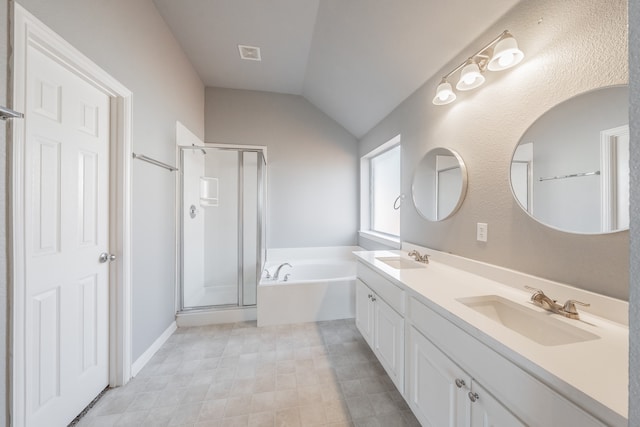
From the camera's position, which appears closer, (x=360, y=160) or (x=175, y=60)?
(x=175, y=60)

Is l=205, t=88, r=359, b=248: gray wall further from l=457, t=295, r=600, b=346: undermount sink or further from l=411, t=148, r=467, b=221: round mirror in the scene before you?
l=457, t=295, r=600, b=346: undermount sink

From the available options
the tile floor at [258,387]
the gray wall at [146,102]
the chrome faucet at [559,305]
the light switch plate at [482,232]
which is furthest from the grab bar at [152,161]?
the chrome faucet at [559,305]

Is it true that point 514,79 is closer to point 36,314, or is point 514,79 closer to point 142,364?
point 36,314

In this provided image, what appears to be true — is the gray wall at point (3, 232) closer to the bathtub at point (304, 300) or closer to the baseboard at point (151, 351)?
the baseboard at point (151, 351)

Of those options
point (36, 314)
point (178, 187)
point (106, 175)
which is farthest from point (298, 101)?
point (36, 314)

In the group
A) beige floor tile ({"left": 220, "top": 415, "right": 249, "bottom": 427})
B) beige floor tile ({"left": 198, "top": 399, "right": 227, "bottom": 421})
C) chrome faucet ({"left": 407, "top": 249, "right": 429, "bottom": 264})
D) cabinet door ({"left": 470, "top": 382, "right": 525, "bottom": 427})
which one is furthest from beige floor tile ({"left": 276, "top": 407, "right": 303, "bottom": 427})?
chrome faucet ({"left": 407, "top": 249, "right": 429, "bottom": 264})

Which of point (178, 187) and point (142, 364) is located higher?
point (178, 187)

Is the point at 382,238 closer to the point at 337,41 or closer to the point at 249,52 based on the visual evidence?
the point at 337,41

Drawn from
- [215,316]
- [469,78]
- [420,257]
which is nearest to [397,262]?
[420,257]

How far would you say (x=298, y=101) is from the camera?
349 cm

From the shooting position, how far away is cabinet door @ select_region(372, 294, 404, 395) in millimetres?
1388

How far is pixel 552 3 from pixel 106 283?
112 inches

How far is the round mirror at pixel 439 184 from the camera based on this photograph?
64.8 inches

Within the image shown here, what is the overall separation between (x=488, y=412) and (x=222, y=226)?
2.79 meters
